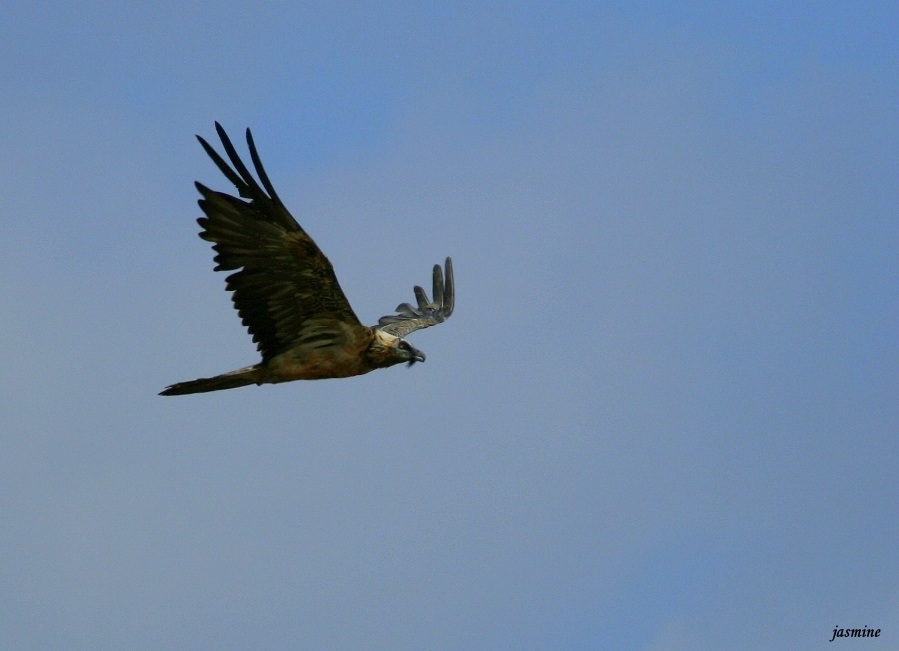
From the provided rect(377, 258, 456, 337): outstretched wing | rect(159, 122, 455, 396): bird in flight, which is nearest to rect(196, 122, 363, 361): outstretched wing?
rect(159, 122, 455, 396): bird in flight

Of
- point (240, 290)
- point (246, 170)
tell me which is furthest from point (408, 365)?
point (246, 170)

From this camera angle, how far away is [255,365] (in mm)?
14508

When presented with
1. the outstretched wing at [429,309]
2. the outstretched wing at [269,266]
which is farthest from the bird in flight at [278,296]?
the outstretched wing at [429,309]

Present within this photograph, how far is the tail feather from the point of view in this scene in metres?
14.0

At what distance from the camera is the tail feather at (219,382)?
1400 centimetres

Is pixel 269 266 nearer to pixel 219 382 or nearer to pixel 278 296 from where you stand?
pixel 278 296

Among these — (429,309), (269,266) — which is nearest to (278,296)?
(269,266)

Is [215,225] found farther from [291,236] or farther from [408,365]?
[408,365]

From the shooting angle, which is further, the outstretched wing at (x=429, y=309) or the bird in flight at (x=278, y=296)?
the outstretched wing at (x=429, y=309)

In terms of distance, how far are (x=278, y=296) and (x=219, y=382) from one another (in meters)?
0.94

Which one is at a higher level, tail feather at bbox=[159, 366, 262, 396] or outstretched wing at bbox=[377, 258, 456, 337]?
outstretched wing at bbox=[377, 258, 456, 337]

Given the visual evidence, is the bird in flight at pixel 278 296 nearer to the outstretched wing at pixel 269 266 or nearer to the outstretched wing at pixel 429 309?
the outstretched wing at pixel 269 266

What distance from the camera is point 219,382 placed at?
14.2 m

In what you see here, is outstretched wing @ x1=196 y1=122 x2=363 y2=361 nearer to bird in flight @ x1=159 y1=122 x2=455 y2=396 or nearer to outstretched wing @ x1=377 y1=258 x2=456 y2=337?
bird in flight @ x1=159 y1=122 x2=455 y2=396
